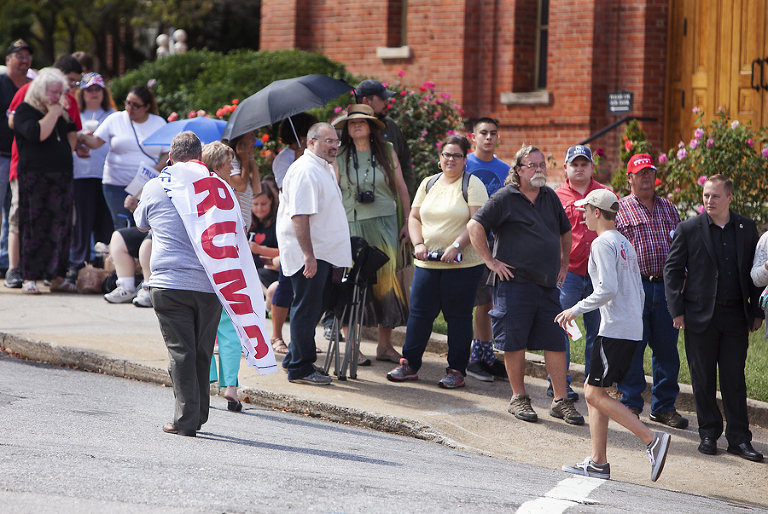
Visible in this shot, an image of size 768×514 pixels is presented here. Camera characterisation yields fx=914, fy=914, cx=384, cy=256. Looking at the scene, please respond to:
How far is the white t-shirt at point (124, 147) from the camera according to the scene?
10.0m

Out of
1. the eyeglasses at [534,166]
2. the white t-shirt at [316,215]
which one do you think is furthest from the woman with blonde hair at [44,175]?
the eyeglasses at [534,166]

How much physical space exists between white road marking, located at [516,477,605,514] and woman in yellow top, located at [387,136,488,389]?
7.24ft

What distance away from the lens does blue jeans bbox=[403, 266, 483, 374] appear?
291 inches

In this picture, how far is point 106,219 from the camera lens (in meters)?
11.0

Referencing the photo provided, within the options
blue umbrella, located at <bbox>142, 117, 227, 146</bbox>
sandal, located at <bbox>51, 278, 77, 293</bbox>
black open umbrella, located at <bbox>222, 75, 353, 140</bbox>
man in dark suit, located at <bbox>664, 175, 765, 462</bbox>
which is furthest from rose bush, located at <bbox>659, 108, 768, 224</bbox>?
sandal, located at <bbox>51, 278, 77, 293</bbox>

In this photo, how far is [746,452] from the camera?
620 centimetres

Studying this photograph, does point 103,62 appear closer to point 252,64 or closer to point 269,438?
point 252,64

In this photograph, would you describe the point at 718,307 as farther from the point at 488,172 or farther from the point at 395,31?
the point at 395,31

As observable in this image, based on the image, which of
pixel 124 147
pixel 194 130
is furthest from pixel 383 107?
pixel 124 147

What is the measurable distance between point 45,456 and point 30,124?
5.50 m

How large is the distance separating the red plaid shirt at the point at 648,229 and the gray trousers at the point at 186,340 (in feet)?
10.5

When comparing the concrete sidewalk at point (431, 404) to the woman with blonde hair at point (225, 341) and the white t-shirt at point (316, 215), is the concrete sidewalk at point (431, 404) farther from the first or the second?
the white t-shirt at point (316, 215)

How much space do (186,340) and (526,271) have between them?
101 inches

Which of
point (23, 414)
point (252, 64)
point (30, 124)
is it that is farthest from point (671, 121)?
point (23, 414)
